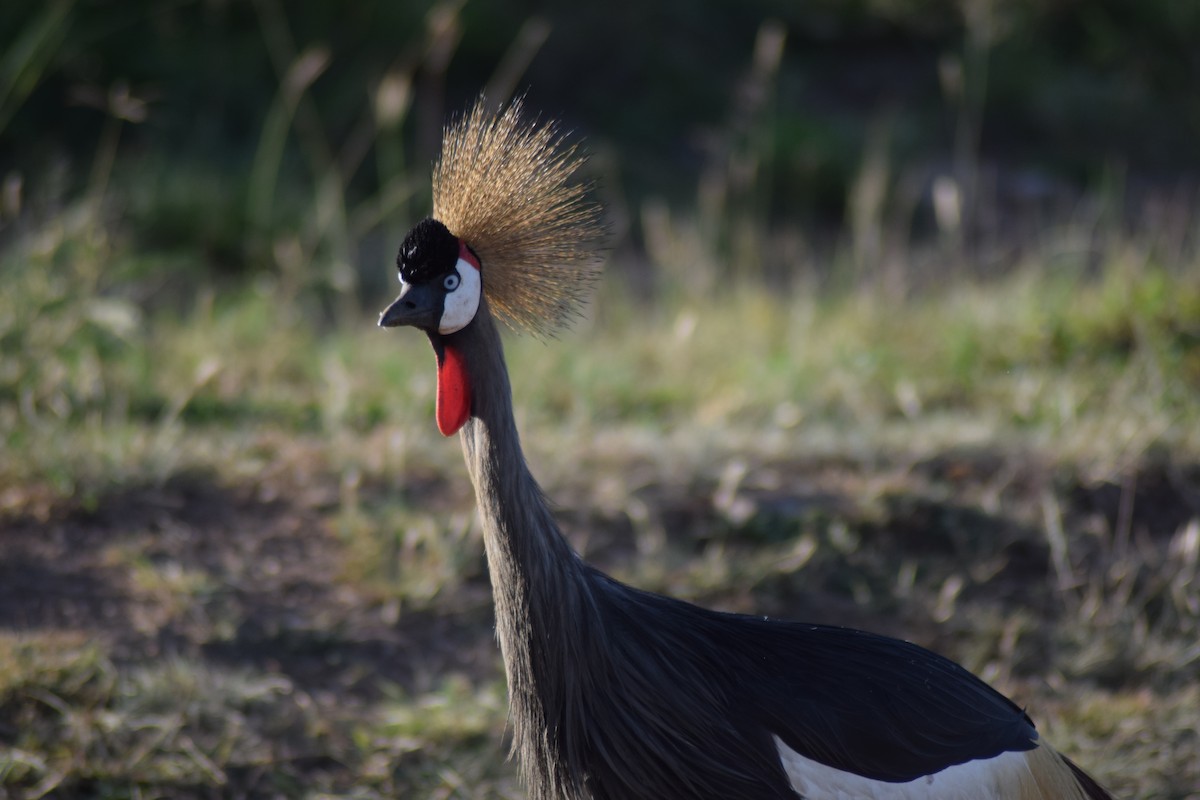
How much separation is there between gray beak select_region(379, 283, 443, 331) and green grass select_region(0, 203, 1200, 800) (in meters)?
1.13

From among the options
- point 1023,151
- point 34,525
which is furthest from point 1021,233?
point 34,525

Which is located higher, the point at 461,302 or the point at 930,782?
the point at 461,302

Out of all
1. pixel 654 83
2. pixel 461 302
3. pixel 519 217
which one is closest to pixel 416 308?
pixel 461 302

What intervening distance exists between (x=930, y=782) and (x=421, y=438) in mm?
2072

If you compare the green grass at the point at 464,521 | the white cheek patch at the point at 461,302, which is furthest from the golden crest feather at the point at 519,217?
the green grass at the point at 464,521

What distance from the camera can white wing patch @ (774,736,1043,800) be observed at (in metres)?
2.05

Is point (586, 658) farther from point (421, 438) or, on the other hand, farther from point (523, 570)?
point (421, 438)

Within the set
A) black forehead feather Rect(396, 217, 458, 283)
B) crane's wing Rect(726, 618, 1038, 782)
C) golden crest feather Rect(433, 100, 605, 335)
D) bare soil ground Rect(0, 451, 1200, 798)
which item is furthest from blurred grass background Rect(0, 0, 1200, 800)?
crane's wing Rect(726, 618, 1038, 782)

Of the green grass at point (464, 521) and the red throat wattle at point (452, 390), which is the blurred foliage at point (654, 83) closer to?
the green grass at point (464, 521)

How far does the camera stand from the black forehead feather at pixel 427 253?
1.93m

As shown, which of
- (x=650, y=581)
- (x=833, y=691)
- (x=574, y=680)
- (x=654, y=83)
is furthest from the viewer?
(x=654, y=83)

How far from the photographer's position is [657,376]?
4.74 meters

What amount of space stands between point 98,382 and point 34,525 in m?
0.77

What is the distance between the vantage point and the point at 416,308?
191 centimetres
